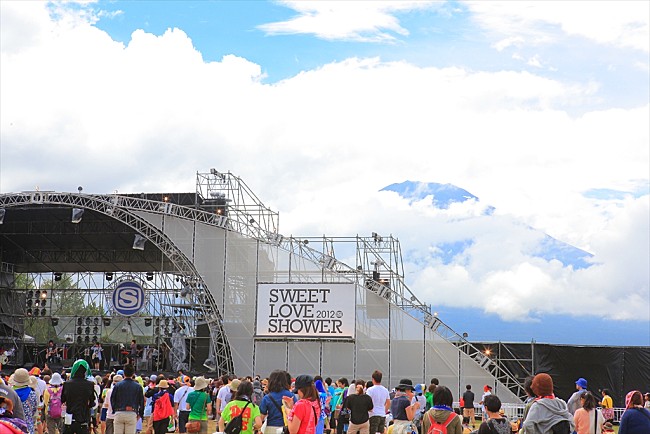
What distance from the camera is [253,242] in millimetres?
32406

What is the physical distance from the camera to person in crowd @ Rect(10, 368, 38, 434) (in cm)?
1062

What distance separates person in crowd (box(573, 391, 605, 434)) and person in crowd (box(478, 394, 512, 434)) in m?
2.39

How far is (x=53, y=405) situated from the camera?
1523cm

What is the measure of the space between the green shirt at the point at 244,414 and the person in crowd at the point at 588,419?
3.60 m

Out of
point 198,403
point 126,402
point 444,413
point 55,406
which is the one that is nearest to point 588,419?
point 444,413

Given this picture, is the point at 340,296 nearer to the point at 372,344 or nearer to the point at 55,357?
the point at 372,344

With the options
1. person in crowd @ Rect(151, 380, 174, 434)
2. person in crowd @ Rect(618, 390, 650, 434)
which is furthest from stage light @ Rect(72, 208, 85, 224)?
person in crowd @ Rect(618, 390, 650, 434)

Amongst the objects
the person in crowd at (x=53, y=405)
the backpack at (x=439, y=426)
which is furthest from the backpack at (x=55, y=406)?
the backpack at (x=439, y=426)

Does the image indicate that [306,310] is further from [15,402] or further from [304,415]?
[15,402]

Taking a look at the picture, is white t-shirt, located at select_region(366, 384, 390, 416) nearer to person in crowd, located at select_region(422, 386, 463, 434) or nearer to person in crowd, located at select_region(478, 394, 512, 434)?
person in crowd, located at select_region(422, 386, 463, 434)

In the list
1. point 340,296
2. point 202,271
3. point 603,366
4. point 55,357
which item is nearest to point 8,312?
point 55,357

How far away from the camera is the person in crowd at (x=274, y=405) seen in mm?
8953

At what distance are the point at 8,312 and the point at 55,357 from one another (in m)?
3.47

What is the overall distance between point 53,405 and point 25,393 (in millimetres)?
4502
